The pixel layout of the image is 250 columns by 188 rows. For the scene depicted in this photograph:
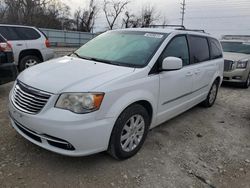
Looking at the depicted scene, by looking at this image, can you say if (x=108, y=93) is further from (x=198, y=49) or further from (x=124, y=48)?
(x=198, y=49)

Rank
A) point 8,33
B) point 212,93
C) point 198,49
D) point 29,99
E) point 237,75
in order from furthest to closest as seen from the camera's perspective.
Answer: point 237,75 → point 8,33 → point 212,93 → point 198,49 → point 29,99

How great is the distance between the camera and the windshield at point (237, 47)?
9523 millimetres

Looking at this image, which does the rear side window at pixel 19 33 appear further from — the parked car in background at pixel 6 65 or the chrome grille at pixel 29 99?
the chrome grille at pixel 29 99

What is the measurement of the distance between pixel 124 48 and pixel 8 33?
205 inches

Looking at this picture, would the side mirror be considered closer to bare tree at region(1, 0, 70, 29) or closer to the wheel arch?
the wheel arch

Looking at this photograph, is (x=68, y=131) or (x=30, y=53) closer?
(x=68, y=131)

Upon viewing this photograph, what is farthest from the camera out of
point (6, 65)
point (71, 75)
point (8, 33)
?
point (8, 33)

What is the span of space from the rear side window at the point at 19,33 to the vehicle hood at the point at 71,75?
15.4 ft

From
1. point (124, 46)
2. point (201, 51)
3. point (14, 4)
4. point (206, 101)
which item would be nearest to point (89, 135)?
point (124, 46)

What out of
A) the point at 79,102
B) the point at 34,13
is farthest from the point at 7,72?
the point at 34,13

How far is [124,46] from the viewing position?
156 inches

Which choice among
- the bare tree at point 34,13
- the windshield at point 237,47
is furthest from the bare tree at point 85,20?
the windshield at point 237,47

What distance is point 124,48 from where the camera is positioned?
3920mm

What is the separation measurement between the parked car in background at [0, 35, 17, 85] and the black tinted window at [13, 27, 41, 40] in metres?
2.56
